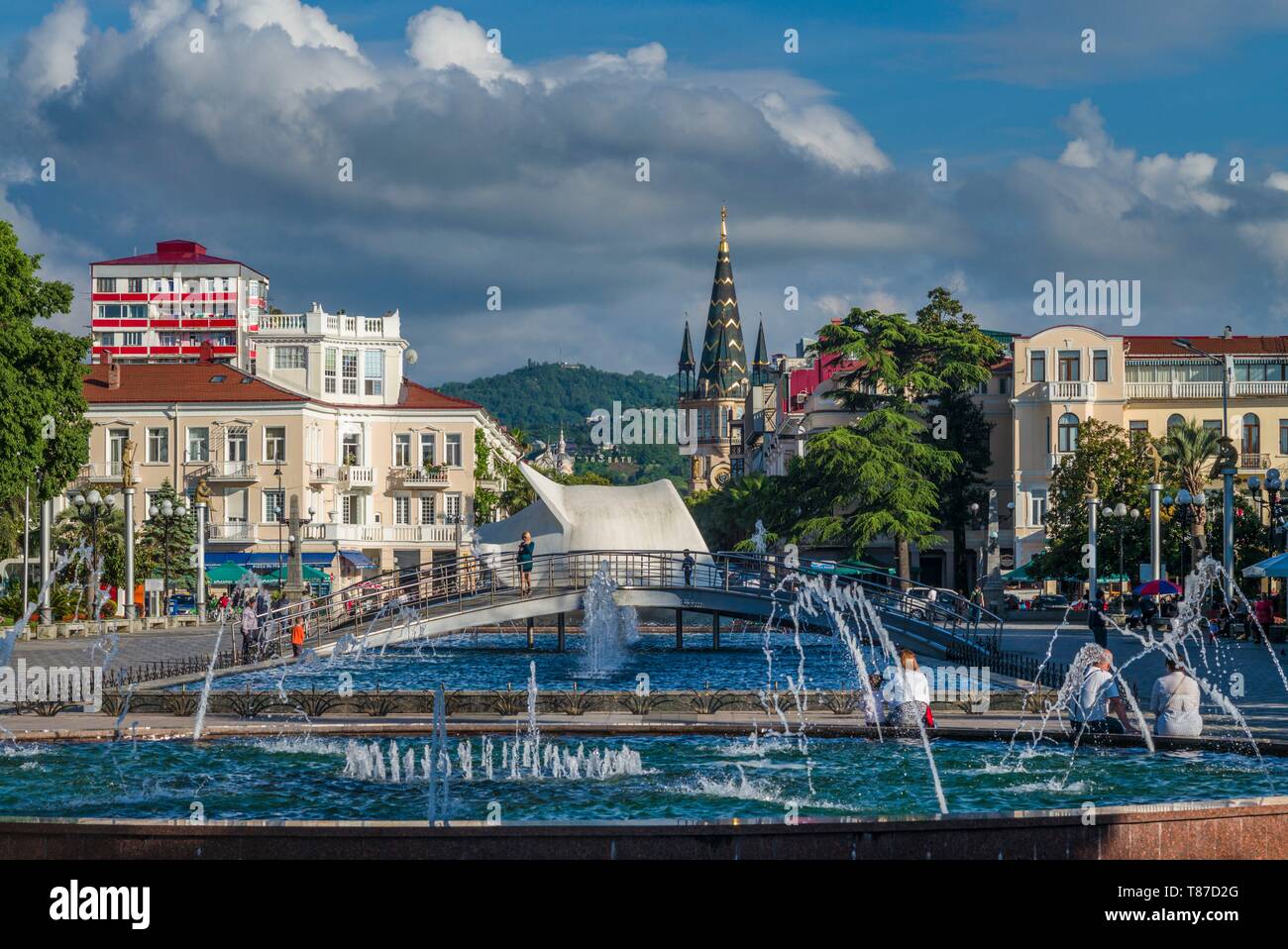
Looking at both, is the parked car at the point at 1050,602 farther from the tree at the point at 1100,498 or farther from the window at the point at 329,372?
the window at the point at 329,372

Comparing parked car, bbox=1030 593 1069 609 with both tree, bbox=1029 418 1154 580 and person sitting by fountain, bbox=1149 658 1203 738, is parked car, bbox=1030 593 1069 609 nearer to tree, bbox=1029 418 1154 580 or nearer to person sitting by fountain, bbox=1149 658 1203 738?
tree, bbox=1029 418 1154 580

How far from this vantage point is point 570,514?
4403 cm

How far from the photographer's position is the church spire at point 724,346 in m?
186

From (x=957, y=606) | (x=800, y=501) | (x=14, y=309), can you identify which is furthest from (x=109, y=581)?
A: (x=957, y=606)

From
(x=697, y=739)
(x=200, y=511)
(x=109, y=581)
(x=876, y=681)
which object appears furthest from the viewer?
(x=109, y=581)

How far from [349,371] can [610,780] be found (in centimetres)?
5914

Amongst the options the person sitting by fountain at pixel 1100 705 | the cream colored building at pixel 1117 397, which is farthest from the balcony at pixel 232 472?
the person sitting by fountain at pixel 1100 705

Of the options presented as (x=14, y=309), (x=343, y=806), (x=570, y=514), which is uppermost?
(x=14, y=309)

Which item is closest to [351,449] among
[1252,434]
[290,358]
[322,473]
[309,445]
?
[322,473]

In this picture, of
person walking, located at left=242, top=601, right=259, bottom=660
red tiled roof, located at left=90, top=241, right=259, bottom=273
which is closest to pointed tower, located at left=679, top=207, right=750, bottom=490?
red tiled roof, located at left=90, top=241, right=259, bottom=273

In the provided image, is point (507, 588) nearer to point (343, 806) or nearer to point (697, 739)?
point (697, 739)

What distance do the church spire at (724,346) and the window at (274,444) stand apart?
386 ft

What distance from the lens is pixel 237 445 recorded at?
6988 cm
